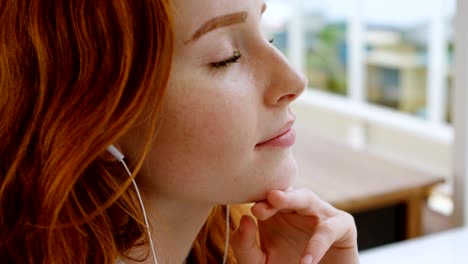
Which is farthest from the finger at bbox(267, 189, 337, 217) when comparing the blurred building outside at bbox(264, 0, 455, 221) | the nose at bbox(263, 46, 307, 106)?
the blurred building outside at bbox(264, 0, 455, 221)

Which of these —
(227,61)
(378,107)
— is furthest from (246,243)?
(378,107)

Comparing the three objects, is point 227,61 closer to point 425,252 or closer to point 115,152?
point 115,152

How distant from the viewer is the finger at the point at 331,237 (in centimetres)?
86

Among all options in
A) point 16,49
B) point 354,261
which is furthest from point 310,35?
point 16,49

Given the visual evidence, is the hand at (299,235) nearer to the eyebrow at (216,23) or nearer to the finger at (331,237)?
the finger at (331,237)

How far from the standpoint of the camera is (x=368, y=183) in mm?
1900

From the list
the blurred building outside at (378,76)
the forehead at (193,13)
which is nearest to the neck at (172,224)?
the forehead at (193,13)

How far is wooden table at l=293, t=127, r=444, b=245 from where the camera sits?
182 centimetres

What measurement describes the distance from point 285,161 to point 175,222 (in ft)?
0.53

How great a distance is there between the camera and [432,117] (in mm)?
3273

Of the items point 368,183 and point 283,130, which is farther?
point 368,183

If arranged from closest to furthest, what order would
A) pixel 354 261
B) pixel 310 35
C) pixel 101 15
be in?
pixel 101 15, pixel 354 261, pixel 310 35

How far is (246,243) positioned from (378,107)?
286 centimetres

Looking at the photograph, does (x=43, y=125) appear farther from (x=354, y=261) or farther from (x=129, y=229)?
(x=354, y=261)
